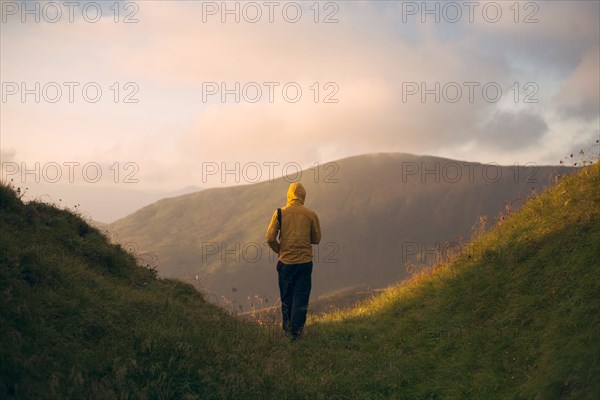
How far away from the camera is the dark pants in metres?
9.85

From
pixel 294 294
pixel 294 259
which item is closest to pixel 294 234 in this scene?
pixel 294 259

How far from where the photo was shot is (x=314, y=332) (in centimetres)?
1032

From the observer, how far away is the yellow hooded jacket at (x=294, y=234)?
10.0 metres

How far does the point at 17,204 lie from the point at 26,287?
3.38 metres

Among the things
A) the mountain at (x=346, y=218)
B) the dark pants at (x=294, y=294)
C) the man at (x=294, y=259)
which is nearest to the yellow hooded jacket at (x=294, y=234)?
the man at (x=294, y=259)

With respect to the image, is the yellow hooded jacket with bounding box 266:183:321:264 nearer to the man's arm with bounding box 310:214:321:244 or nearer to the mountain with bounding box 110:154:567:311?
the man's arm with bounding box 310:214:321:244

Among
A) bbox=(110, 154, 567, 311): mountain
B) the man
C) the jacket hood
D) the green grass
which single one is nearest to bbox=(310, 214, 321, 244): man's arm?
the man

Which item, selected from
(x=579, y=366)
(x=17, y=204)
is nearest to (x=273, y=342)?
(x=579, y=366)

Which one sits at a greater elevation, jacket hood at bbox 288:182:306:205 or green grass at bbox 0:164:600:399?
jacket hood at bbox 288:182:306:205

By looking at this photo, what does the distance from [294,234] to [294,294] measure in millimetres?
1199

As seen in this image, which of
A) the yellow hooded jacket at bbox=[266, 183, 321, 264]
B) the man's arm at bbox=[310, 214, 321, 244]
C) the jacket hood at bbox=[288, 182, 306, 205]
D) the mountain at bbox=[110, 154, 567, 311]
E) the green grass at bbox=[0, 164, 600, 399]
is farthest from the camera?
the mountain at bbox=[110, 154, 567, 311]

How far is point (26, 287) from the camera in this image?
6.88 metres

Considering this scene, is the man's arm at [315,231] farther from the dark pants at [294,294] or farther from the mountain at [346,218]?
the mountain at [346,218]

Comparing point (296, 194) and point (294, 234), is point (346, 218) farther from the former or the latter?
point (294, 234)
